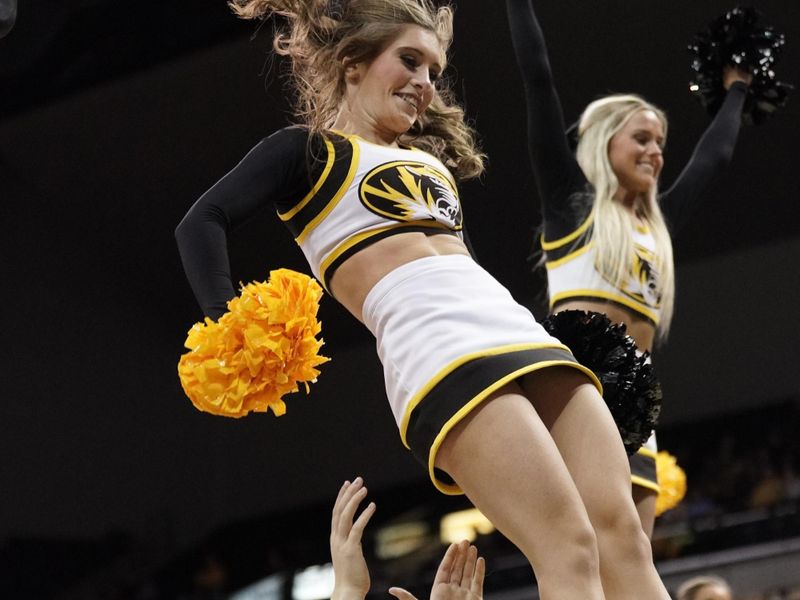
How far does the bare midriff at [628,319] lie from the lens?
3479mm

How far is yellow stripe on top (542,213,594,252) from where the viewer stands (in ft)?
11.9

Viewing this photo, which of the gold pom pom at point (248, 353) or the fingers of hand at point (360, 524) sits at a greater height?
the gold pom pom at point (248, 353)

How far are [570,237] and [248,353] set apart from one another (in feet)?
5.86

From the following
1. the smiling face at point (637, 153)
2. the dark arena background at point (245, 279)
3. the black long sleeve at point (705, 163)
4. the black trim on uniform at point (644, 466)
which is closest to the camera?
the black trim on uniform at point (644, 466)

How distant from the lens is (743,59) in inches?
163

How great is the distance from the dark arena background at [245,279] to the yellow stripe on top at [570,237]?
3319mm

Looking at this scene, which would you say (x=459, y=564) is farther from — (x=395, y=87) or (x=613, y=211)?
(x=613, y=211)

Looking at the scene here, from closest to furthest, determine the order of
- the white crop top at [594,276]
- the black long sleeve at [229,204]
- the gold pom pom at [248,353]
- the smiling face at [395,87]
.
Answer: the gold pom pom at [248,353], the black long sleeve at [229,204], the smiling face at [395,87], the white crop top at [594,276]

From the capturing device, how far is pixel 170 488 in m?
10.1

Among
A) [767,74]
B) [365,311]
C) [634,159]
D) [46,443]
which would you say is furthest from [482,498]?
[46,443]

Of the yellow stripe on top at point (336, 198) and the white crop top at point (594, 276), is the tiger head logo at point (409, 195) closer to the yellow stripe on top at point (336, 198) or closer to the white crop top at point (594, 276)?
the yellow stripe on top at point (336, 198)

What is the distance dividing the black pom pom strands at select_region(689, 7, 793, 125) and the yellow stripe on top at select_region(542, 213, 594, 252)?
2.74 ft

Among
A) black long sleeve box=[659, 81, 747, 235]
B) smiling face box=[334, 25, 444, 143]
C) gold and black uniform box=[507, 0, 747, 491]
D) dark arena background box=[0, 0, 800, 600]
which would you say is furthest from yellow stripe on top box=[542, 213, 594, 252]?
dark arena background box=[0, 0, 800, 600]

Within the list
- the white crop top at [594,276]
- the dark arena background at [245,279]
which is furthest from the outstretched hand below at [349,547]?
the dark arena background at [245,279]
